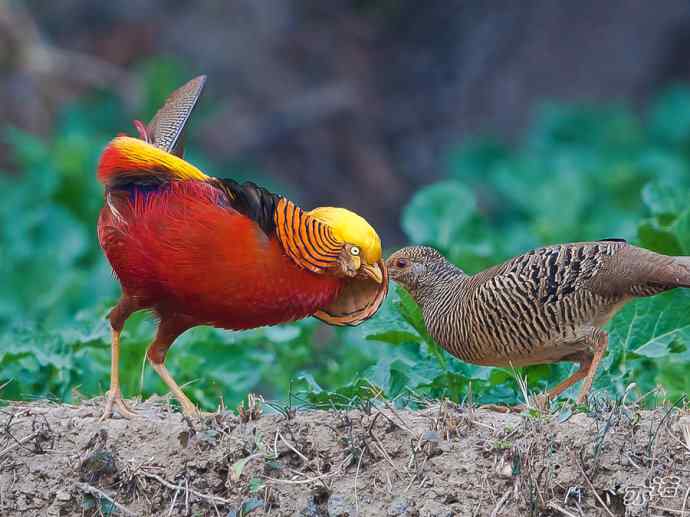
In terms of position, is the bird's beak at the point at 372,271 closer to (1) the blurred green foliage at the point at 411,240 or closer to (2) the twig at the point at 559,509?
(1) the blurred green foliage at the point at 411,240

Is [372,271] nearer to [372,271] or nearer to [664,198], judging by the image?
[372,271]

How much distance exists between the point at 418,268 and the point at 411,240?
6.31 ft

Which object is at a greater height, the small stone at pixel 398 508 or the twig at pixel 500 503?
the twig at pixel 500 503

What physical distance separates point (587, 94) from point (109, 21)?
5623mm

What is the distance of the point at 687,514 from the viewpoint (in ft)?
14.9

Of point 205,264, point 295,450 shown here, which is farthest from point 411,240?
point 295,450

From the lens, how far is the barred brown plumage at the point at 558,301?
557 centimetres

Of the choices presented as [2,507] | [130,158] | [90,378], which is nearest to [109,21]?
[90,378]

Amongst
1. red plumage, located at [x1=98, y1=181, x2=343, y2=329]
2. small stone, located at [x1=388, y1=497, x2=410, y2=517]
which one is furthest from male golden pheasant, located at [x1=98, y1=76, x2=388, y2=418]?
small stone, located at [x1=388, y1=497, x2=410, y2=517]

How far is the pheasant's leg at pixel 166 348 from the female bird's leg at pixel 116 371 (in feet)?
0.52

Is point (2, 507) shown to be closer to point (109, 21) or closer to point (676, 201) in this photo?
point (676, 201)

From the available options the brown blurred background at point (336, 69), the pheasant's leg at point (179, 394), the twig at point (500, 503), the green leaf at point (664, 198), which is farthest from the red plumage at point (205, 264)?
the brown blurred background at point (336, 69)

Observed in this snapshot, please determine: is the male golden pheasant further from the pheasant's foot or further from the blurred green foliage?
the pheasant's foot

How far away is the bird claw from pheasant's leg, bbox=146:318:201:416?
0.95 feet
